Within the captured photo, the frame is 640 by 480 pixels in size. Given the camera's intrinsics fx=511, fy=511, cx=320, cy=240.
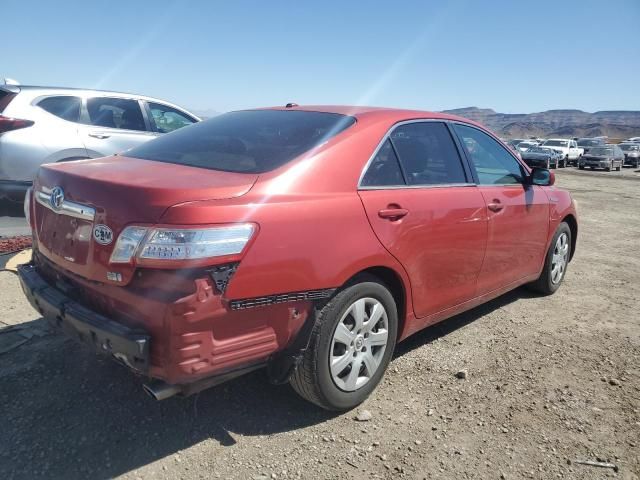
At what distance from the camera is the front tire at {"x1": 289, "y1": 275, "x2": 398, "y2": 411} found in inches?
99.2

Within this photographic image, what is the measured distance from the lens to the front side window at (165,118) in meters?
7.38

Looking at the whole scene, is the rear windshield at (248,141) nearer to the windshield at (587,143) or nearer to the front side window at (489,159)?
the front side window at (489,159)

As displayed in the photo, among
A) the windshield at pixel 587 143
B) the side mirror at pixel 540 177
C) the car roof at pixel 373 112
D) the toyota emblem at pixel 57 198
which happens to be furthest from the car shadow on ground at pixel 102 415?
the windshield at pixel 587 143

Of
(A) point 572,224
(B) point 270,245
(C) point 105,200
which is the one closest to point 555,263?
(A) point 572,224

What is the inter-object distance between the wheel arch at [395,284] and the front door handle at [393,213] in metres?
0.28

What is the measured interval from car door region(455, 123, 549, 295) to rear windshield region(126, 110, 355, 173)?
1264 millimetres

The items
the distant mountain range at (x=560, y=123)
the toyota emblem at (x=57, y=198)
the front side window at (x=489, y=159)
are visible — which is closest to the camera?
the toyota emblem at (x=57, y=198)

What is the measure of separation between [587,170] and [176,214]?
34227mm

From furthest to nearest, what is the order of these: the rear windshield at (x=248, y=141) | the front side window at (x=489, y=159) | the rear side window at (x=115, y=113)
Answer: the rear side window at (x=115, y=113)
the front side window at (x=489, y=159)
the rear windshield at (x=248, y=141)

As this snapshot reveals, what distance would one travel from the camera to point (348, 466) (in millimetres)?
2396

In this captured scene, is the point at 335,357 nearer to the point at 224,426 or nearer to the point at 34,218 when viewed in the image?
the point at 224,426

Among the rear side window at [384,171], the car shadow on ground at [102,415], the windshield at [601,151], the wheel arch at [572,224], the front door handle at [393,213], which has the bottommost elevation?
the car shadow on ground at [102,415]

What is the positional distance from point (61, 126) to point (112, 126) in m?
0.73

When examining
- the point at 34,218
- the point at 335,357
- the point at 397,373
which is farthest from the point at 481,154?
the point at 34,218
